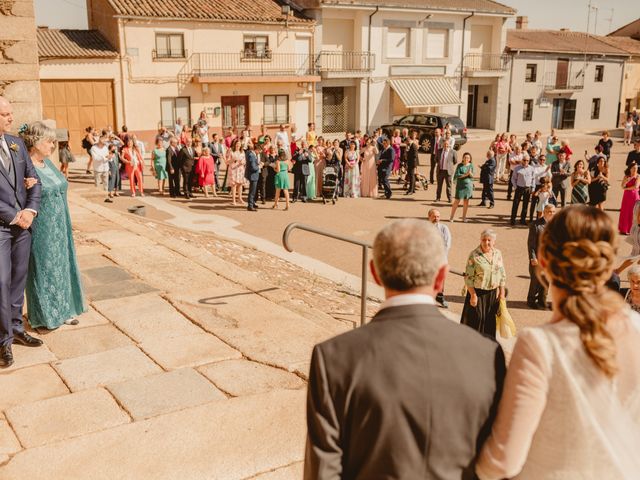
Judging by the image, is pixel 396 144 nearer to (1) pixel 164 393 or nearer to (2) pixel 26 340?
(2) pixel 26 340

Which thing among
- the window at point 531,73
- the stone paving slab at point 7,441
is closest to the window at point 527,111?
the window at point 531,73

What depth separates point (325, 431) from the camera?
2.09 meters

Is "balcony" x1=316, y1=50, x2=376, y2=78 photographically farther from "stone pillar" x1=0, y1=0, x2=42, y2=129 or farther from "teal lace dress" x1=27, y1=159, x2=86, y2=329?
"teal lace dress" x1=27, y1=159, x2=86, y2=329

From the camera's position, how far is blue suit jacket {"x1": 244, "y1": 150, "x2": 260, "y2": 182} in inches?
646

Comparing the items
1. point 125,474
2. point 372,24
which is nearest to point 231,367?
point 125,474

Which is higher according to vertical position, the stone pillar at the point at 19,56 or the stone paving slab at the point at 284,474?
the stone pillar at the point at 19,56

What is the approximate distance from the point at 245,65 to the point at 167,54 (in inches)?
147

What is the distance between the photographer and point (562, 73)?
4169 centimetres

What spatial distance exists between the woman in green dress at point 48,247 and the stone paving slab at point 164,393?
132 centimetres

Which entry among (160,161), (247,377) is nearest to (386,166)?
(160,161)

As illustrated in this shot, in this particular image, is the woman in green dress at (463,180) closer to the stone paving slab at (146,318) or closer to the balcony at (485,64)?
the stone paving slab at (146,318)

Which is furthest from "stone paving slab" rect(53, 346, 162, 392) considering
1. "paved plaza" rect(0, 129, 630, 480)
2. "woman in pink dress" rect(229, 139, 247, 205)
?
"woman in pink dress" rect(229, 139, 247, 205)

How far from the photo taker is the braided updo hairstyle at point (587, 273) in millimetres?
1977

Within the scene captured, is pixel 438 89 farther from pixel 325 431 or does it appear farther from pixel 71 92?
pixel 325 431
